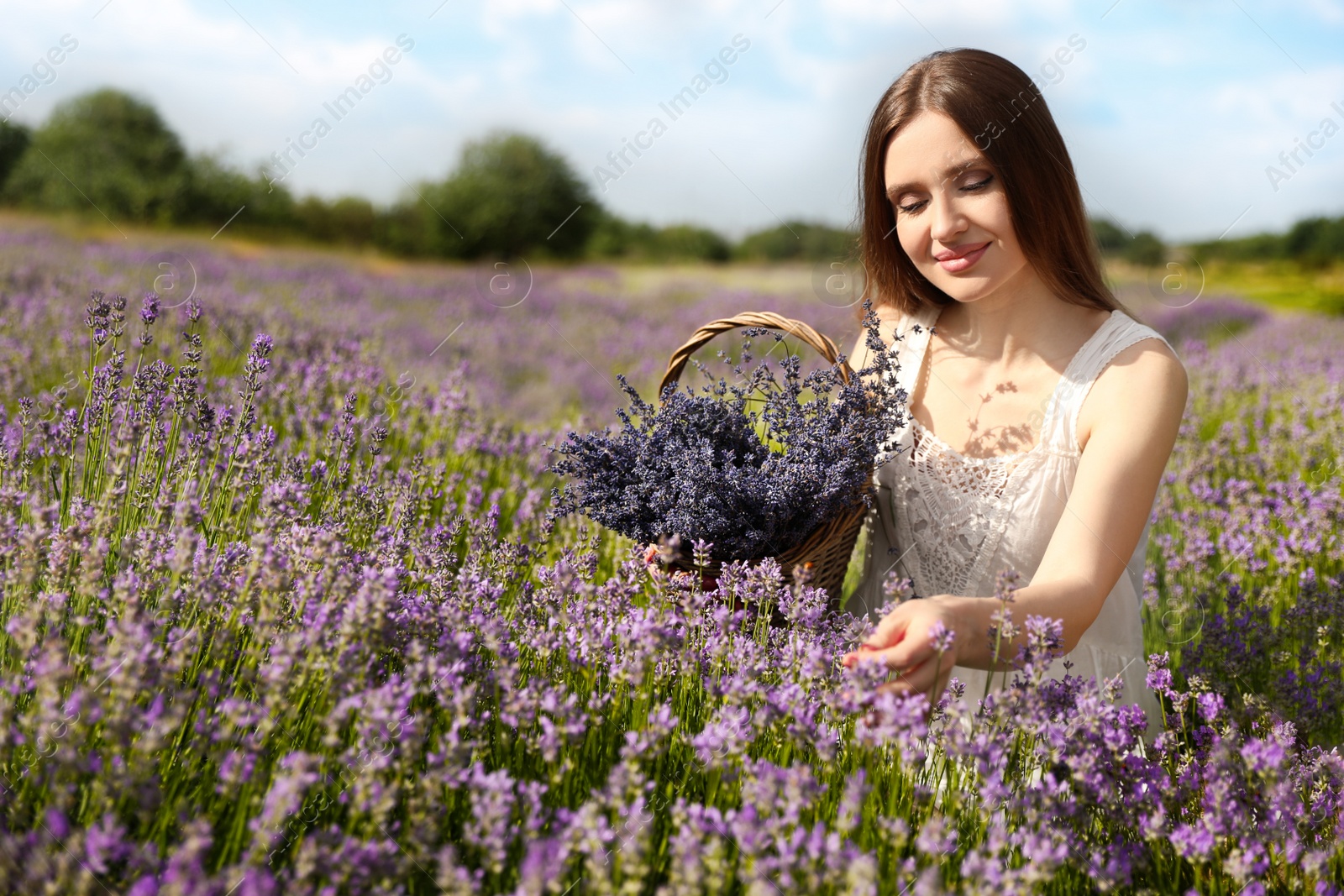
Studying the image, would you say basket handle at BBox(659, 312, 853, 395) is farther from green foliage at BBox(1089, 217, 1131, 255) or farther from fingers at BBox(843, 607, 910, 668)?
green foliage at BBox(1089, 217, 1131, 255)

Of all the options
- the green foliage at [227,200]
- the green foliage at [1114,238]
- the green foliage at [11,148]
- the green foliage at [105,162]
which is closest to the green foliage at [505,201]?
the green foliage at [227,200]

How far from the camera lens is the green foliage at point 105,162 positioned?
975 inches

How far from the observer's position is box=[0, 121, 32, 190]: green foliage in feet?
86.4

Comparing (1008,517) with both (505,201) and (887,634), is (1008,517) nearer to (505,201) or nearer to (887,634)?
(887,634)

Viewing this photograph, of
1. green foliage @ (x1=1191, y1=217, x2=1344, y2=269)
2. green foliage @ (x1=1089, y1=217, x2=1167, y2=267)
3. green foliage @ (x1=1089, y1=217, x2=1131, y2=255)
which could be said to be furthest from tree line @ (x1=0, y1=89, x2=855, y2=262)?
green foliage @ (x1=1191, y1=217, x2=1344, y2=269)

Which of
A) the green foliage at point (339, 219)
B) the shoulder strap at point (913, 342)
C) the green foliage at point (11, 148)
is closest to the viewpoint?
the shoulder strap at point (913, 342)

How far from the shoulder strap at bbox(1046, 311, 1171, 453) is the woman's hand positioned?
1074 millimetres

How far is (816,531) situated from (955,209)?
92cm

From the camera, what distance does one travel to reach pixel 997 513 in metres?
2.50

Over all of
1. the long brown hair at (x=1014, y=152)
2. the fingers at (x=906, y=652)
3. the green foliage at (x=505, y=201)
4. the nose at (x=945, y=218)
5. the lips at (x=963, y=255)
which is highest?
the green foliage at (x=505, y=201)

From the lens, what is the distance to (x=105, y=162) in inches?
1044

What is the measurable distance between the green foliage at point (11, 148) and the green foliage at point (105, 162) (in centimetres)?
19

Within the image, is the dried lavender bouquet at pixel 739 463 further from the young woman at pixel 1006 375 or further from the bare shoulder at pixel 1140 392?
the bare shoulder at pixel 1140 392

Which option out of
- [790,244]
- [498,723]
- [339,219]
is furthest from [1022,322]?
[790,244]
